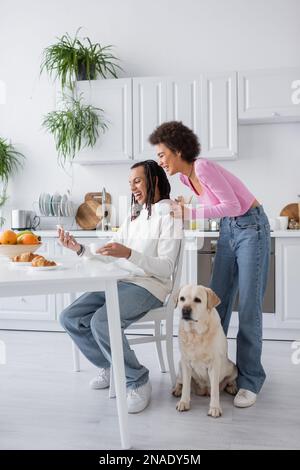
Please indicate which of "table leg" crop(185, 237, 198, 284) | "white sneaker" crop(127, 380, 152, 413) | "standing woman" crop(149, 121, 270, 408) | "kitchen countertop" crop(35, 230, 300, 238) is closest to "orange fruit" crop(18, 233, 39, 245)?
"standing woman" crop(149, 121, 270, 408)

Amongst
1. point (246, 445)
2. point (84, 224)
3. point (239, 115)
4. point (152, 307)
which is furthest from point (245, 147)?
point (246, 445)

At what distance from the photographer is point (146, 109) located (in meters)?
3.94

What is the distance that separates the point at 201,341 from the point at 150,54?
3056 millimetres

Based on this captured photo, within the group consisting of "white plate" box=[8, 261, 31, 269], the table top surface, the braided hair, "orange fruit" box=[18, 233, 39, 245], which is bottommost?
the table top surface

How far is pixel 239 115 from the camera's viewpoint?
380 cm

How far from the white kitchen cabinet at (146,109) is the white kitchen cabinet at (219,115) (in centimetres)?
34

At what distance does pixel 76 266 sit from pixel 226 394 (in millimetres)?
1056

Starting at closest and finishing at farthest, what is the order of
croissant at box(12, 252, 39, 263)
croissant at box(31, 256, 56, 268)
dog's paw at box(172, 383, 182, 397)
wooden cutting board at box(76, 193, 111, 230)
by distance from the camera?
croissant at box(31, 256, 56, 268) → croissant at box(12, 252, 39, 263) → dog's paw at box(172, 383, 182, 397) → wooden cutting board at box(76, 193, 111, 230)

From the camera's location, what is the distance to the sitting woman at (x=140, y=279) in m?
2.17

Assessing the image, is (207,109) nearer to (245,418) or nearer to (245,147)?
(245,147)

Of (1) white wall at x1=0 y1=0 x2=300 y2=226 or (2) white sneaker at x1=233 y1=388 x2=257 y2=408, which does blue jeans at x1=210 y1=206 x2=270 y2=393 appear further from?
(1) white wall at x1=0 y1=0 x2=300 y2=226

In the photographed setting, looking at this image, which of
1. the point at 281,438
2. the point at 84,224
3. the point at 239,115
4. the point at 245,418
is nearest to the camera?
the point at 281,438

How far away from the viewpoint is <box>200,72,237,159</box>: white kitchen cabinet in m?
3.80
